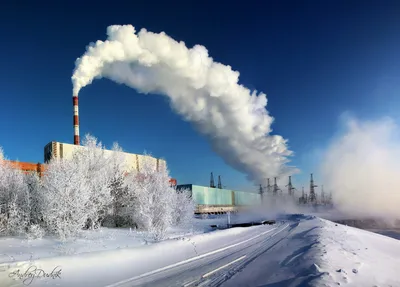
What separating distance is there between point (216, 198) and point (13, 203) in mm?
85485

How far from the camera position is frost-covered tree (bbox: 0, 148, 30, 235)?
23.6 metres

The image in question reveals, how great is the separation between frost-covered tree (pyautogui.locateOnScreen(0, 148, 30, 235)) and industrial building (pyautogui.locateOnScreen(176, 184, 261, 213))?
5435cm

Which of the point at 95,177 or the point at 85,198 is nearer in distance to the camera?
the point at 85,198

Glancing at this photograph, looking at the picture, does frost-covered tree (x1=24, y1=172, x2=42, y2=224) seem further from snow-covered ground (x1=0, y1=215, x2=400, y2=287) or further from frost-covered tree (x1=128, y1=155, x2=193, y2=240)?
frost-covered tree (x1=128, y1=155, x2=193, y2=240)

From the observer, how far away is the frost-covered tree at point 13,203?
2361 cm

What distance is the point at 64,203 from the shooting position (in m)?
23.0

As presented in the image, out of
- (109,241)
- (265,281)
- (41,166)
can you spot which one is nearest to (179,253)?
(109,241)

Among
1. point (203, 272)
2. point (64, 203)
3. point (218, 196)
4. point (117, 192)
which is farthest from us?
point (218, 196)

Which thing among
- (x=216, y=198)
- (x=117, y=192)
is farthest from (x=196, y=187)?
(x=117, y=192)

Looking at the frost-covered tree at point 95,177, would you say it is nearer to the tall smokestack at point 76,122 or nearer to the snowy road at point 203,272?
the snowy road at point 203,272

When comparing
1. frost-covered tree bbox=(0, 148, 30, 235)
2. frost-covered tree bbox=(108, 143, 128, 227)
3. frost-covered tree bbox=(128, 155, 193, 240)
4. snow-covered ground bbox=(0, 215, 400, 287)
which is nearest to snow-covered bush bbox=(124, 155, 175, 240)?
frost-covered tree bbox=(128, 155, 193, 240)

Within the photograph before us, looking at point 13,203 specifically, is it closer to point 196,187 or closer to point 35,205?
point 35,205

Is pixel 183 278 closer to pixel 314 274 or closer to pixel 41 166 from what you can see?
pixel 314 274

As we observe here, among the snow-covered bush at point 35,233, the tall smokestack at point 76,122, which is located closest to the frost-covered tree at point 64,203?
the snow-covered bush at point 35,233
